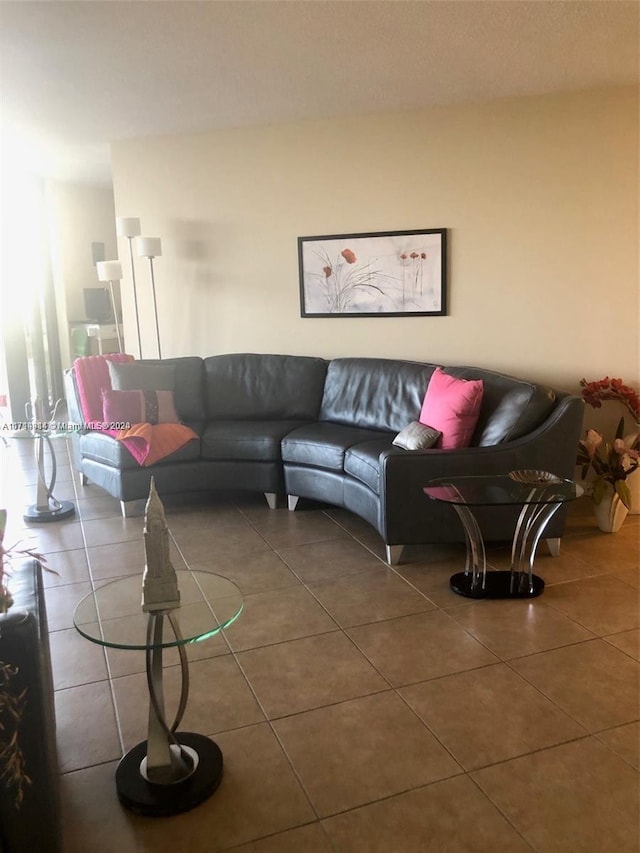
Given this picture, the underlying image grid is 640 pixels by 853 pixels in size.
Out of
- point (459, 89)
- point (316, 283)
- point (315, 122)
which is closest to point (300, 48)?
point (459, 89)

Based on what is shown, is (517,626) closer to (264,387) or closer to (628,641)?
(628,641)

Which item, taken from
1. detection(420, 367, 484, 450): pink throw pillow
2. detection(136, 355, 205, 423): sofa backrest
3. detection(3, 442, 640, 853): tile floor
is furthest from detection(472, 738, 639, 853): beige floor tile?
detection(136, 355, 205, 423): sofa backrest

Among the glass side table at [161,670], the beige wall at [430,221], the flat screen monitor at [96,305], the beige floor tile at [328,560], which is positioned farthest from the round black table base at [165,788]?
the flat screen monitor at [96,305]

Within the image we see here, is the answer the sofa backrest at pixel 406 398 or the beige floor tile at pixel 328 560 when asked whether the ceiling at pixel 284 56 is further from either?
the beige floor tile at pixel 328 560

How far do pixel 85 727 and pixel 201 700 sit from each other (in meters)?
0.39

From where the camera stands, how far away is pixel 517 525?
129 inches

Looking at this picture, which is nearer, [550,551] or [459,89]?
[550,551]

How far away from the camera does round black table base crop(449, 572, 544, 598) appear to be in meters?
3.19

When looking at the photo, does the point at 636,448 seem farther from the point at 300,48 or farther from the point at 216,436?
the point at 300,48

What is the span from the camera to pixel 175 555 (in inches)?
150

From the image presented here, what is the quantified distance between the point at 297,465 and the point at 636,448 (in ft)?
6.60

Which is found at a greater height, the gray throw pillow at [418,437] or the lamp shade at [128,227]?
the lamp shade at [128,227]

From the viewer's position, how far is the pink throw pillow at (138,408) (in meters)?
4.58

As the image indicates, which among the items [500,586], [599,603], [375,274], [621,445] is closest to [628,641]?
[599,603]
